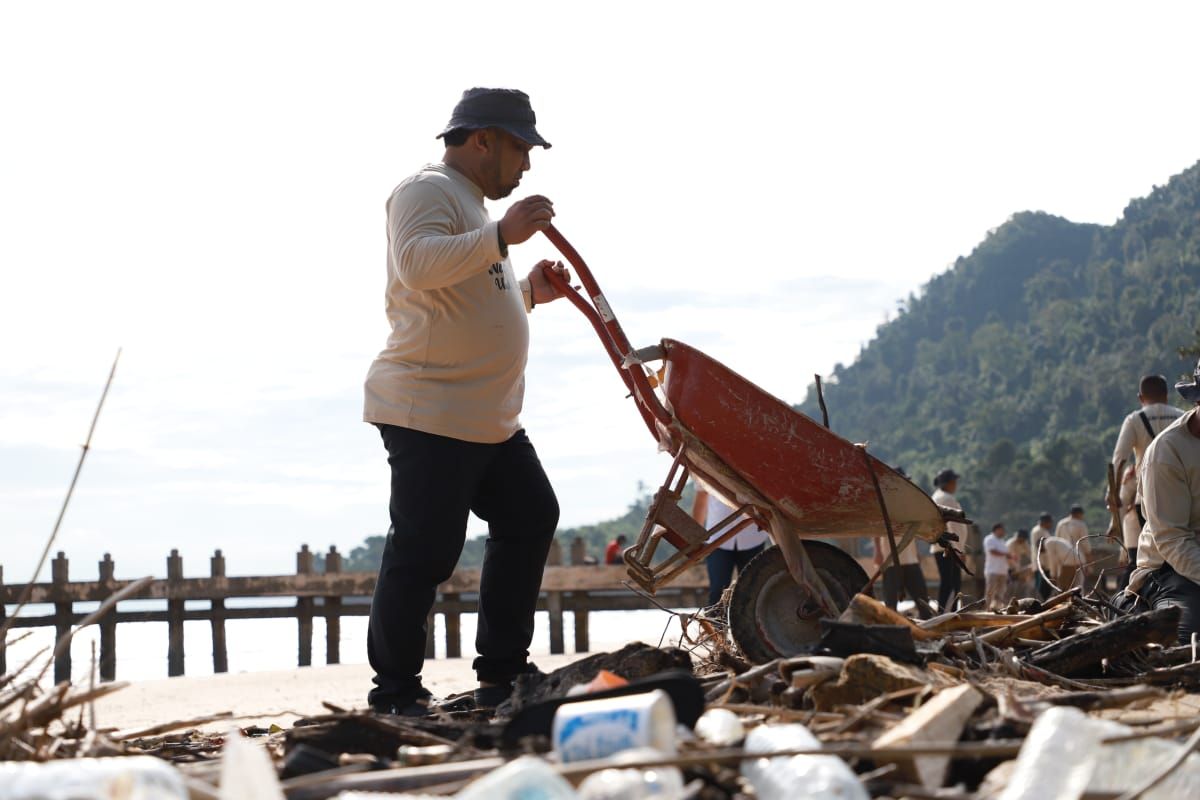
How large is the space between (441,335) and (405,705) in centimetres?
105

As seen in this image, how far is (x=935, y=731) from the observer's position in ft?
7.75

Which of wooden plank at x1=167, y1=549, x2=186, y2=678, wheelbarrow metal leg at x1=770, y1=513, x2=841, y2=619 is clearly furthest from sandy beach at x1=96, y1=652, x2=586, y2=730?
wheelbarrow metal leg at x1=770, y1=513, x2=841, y2=619

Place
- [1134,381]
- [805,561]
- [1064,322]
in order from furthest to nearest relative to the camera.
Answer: [1064,322]
[1134,381]
[805,561]

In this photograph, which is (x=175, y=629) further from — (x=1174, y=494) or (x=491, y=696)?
(x=1174, y=494)

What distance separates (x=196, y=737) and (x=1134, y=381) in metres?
91.1

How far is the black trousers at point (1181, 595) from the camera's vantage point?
4847mm

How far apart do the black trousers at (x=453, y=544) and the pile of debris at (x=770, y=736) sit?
28 cm

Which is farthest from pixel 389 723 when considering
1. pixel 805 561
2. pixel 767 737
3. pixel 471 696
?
pixel 805 561

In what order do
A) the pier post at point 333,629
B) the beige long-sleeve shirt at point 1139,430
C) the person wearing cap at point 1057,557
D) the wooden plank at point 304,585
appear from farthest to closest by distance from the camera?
the pier post at point 333,629
the wooden plank at point 304,585
the person wearing cap at point 1057,557
the beige long-sleeve shirt at point 1139,430

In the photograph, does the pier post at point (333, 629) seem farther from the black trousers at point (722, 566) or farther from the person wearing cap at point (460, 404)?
the person wearing cap at point (460, 404)

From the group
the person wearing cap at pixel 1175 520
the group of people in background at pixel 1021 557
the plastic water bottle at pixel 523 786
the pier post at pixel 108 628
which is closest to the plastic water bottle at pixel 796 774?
the plastic water bottle at pixel 523 786

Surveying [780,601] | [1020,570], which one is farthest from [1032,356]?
[780,601]

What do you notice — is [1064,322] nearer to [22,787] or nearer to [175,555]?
[175,555]

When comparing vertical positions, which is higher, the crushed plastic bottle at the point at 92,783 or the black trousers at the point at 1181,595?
the black trousers at the point at 1181,595
